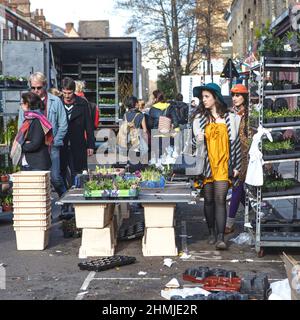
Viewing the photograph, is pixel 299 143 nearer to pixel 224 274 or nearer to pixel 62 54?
pixel 224 274

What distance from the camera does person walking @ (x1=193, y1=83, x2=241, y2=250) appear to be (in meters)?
7.75

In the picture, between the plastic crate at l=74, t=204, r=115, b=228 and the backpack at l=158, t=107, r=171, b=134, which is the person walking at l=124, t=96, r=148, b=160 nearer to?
the backpack at l=158, t=107, r=171, b=134

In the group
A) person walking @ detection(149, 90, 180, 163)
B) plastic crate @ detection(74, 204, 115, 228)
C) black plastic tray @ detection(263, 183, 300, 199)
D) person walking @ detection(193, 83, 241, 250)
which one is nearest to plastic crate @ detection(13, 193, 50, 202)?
plastic crate @ detection(74, 204, 115, 228)

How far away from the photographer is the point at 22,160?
867 cm

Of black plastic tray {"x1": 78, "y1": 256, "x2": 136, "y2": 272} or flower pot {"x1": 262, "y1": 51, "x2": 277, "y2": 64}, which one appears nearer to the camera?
black plastic tray {"x1": 78, "y1": 256, "x2": 136, "y2": 272}

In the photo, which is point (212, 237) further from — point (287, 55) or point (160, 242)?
point (287, 55)

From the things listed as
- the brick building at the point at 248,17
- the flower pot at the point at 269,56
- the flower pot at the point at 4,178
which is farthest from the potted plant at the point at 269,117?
the brick building at the point at 248,17

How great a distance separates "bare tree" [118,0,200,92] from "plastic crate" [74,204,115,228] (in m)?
34.1

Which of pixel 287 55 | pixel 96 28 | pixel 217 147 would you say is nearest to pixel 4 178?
pixel 217 147

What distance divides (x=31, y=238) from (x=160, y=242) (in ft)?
5.45

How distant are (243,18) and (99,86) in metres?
22.7

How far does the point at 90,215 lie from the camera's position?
24.5 ft

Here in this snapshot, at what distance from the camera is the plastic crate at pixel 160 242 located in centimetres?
753

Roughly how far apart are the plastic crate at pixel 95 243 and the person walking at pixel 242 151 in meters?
2.01
